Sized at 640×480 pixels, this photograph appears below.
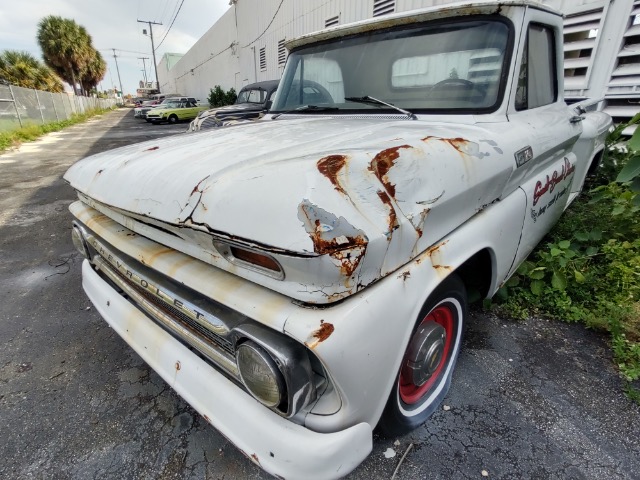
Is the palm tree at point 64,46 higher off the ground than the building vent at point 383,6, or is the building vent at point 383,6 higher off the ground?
the palm tree at point 64,46

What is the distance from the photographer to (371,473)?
1.55 meters

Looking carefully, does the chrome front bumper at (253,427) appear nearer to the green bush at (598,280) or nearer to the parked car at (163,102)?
the green bush at (598,280)

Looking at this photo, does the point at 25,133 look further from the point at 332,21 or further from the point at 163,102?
the point at 332,21

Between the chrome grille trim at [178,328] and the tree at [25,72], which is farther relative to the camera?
the tree at [25,72]

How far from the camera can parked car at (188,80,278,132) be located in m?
7.91

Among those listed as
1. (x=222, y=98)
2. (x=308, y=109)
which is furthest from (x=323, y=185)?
(x=222, y=98)

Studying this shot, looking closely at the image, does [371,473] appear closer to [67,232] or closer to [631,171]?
[631,171]

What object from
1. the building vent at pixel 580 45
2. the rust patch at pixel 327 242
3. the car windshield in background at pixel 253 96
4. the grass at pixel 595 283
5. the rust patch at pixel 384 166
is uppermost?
the building vent at pixel 580 45

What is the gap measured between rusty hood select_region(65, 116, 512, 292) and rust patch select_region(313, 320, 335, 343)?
21 centimetres

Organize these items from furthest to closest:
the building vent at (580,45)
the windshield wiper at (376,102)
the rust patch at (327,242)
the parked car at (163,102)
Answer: the parked car at (163,102)
the building vent at (580,45)
the windshield wiper at (376,102)
the rust patch at (327,242)

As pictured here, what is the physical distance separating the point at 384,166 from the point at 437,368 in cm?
113

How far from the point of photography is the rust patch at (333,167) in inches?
41.1

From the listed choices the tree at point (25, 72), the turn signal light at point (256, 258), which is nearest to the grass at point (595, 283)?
the turn signal light at point (256, 258)

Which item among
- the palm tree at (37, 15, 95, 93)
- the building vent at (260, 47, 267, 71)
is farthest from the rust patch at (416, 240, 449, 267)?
the palm tree at (37, 15, 95, 93)
